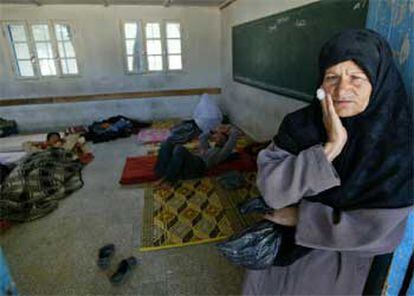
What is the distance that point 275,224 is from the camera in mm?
941

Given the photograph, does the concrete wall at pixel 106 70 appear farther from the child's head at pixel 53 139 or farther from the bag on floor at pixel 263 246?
the bag on floor at pixel 263 246

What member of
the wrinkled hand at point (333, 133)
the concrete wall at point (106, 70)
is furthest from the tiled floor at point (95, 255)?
the concrete wall at point (106, 70)

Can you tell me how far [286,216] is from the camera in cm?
90

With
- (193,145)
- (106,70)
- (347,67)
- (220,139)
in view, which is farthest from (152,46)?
(347,67)

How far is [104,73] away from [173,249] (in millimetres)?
4220

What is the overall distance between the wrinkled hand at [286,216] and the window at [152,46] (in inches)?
189

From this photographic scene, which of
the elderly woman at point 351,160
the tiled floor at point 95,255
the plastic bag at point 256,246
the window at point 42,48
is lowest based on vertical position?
the tiled floor at point 95,255

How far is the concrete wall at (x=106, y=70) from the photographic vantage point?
4676 millimetres

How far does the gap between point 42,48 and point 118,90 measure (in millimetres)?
1458

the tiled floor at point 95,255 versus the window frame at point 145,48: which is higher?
the window frame at point 145,48

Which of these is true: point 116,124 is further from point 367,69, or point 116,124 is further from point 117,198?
point 367,69

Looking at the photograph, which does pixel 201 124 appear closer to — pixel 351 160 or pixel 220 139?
pixel 220 139

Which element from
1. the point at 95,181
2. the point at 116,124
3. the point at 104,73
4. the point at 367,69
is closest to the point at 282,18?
the point at 367,69

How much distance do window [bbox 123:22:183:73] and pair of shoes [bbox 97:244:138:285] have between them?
4037mm
